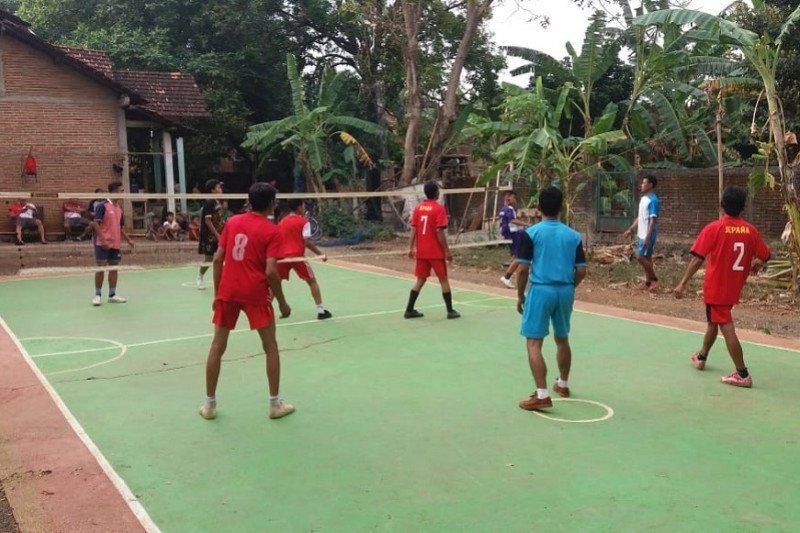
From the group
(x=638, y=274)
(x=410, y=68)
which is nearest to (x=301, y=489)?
(x=638, y=274)

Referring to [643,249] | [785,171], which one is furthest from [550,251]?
[785,171]

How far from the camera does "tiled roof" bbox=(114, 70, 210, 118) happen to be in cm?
2172

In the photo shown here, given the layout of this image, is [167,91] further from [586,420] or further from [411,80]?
[586,420]

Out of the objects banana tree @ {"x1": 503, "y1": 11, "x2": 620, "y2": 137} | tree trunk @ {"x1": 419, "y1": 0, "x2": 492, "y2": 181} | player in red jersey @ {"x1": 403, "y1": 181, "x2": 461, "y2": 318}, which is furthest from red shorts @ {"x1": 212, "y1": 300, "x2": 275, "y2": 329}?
tree trunk @ {"x1": 419, "y1": 0, "x2": 492, "y2": 181}

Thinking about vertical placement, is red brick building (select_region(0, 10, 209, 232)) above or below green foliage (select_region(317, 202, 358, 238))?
above

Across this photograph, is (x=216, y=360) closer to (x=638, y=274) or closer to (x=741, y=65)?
(x=638, y=274)

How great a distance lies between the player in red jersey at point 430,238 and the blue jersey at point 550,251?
3470mm

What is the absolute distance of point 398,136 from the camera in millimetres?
27688

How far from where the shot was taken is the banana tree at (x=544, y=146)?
13.4 meters

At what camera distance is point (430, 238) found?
9.04m

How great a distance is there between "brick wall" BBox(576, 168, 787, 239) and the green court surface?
6.86 metres

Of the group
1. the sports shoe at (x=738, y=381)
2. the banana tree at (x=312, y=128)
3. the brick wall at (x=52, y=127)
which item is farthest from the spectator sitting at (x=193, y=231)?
the sports shoe at (x=738, y=381)

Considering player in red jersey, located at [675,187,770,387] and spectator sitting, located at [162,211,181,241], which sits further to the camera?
spectator sitting, located at [162,211,181,241]

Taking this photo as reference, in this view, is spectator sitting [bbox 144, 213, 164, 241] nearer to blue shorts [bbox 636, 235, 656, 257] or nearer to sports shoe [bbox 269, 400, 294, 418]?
blue shorts [bbox 636, 235, 656, 257]
